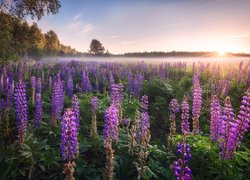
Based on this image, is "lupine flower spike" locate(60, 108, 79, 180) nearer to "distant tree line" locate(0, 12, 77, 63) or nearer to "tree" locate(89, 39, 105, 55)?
"distant tree line" locate(0, 12, 77, 63)

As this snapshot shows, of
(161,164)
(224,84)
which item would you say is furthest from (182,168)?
(224,84)

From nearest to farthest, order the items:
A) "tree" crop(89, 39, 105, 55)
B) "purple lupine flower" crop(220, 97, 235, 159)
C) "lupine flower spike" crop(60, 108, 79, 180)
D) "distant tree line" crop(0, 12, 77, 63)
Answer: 1. "lupine flower spike" crop(60, 108, 79, 180)
2. "purple lupine flower" crop(220, 97, 235, 159)
3. "distant tree line" crop(0, 12, 77, 63)
4. "tree" crop(89, 39, 105, 55)

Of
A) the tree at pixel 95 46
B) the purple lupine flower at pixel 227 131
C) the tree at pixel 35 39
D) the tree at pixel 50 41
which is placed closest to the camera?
the purple lupine flower at pixel 227 131

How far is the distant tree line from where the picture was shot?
40.6 ft

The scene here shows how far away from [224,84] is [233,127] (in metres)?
7.28

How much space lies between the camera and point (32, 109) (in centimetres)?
775

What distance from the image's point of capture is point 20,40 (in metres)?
37.1

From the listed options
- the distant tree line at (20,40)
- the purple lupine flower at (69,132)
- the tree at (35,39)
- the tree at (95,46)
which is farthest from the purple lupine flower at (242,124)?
the tree at (95,46)

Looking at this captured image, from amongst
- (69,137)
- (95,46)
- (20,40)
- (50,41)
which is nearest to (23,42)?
(20,40)

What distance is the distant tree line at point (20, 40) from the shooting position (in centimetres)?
1238

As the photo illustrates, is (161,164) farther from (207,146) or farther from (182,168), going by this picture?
(182,168)

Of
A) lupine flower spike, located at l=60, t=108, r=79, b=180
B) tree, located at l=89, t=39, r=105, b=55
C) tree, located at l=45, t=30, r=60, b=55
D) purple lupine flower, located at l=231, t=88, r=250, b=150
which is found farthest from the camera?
tree, located at l=89, t=39, r=105, b=55

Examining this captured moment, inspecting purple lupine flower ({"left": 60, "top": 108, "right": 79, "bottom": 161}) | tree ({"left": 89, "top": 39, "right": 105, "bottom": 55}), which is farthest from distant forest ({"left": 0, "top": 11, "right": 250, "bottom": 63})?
purple lupine flower ({"left": 60, "top": 108, "right": 79, "bottom": 161})

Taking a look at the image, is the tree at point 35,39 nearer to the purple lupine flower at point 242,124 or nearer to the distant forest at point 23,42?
the distant forest at point 23,42
